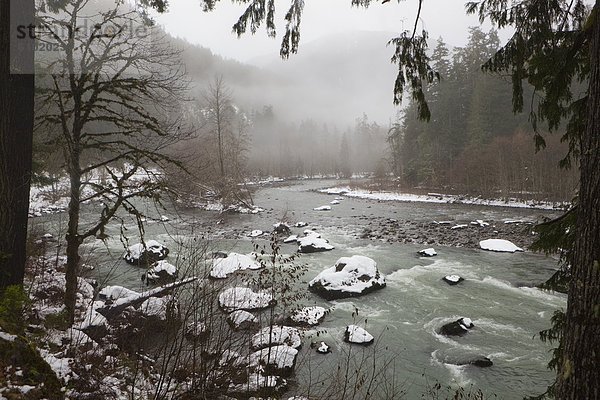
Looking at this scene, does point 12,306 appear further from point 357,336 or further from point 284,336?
point 357,336

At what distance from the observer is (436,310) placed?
1223 cm

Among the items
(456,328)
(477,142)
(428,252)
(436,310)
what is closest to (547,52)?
(456,328)

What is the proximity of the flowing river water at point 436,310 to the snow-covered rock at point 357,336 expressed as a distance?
264mm

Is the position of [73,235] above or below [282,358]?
above

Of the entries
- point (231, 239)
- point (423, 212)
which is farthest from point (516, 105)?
point (423, 212)

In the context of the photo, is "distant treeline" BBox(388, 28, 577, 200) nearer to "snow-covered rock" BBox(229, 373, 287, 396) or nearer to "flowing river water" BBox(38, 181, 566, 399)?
"flowing river water" BBox(38, 181, 566, 399)

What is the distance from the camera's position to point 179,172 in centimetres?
721

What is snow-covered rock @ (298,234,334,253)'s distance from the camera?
1947 centimetres

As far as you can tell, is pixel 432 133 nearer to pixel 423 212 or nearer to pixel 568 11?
pixel 423 212

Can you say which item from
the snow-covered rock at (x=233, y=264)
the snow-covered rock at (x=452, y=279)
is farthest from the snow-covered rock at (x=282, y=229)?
the snow-covered rock at (x=452, y=279)

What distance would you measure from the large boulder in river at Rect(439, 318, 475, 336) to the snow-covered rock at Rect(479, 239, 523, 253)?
1016 cm

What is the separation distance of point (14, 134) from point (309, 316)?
9022 mm

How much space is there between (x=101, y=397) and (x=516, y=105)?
6.18 m

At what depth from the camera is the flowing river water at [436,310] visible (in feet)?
28.4
